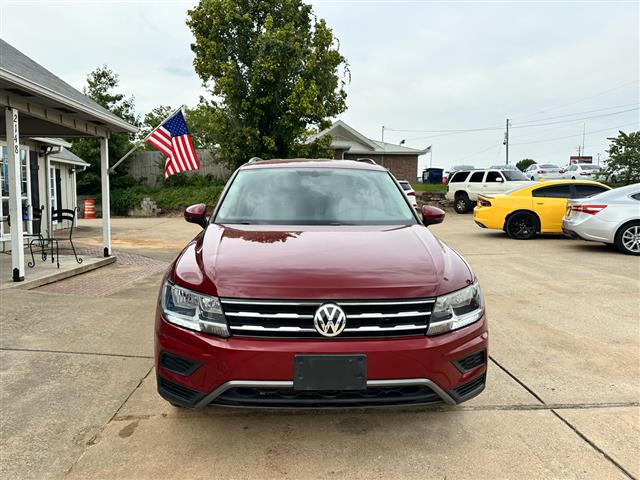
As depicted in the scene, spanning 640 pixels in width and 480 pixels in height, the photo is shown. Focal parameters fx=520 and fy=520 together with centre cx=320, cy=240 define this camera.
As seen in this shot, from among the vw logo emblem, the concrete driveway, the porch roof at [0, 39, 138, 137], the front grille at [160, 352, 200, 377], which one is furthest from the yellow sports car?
the front grille at [160, 352, 200, 377]

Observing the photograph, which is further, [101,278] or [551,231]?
[551,231]

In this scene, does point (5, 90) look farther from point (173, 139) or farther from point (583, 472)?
point (583, 472)

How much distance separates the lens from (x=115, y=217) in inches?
992

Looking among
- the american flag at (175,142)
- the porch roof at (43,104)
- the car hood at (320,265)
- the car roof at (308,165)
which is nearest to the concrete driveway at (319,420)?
the car hood at (320,265)

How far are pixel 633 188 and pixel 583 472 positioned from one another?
372 inches

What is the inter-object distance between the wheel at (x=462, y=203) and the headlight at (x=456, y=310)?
20.9 m

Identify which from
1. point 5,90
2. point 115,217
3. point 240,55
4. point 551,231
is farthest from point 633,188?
point 115,217

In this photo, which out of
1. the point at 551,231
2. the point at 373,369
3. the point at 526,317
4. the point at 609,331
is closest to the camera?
the point at 373,369

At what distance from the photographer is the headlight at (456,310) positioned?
2.67 meters

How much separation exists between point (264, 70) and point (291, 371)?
19.8 metres

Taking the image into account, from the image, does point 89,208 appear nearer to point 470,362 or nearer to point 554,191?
point 554,191

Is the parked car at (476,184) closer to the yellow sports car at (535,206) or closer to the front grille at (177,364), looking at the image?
the yellow sports car at (535,206)

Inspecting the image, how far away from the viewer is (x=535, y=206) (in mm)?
13070

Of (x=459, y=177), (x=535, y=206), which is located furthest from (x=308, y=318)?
(x=459, y=177)
